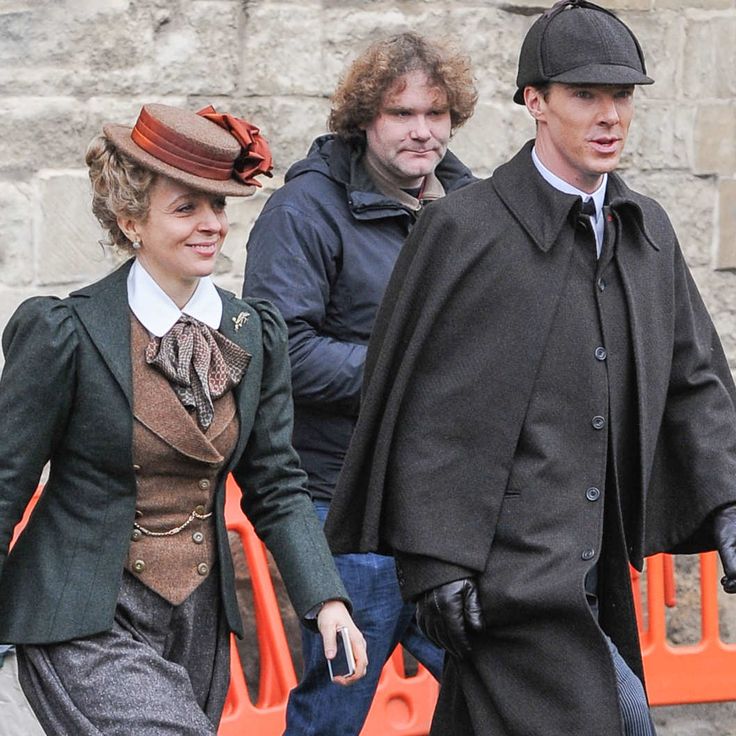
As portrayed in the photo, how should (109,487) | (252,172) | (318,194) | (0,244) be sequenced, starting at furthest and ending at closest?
1. (0,244)
2. (318,194)
3. (252,172)
4. (109,487)

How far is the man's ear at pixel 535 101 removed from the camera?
391 cm

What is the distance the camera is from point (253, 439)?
3.59 meters

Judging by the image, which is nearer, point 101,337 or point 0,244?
point 101,337

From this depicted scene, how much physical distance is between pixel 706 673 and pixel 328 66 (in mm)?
2254

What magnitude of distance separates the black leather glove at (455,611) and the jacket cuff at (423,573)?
0.01 meters

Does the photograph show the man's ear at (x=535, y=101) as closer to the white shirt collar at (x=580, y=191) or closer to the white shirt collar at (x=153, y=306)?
the white shirt collar at (x=580, y=191)

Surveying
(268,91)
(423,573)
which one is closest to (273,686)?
(268,91)

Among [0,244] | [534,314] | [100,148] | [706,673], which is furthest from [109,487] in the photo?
[706,673]

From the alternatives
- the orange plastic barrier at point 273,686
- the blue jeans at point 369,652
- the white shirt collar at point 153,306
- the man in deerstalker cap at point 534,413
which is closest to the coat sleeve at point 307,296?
the blue jeans at point 369,652

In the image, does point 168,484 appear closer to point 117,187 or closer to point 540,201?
point 117,187

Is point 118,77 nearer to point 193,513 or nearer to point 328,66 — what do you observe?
point 328,66

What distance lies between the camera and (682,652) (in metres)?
6.00

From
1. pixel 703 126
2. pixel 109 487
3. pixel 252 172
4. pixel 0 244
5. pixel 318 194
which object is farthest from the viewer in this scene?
pixel 703 126

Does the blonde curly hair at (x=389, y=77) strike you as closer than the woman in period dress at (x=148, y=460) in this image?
No
